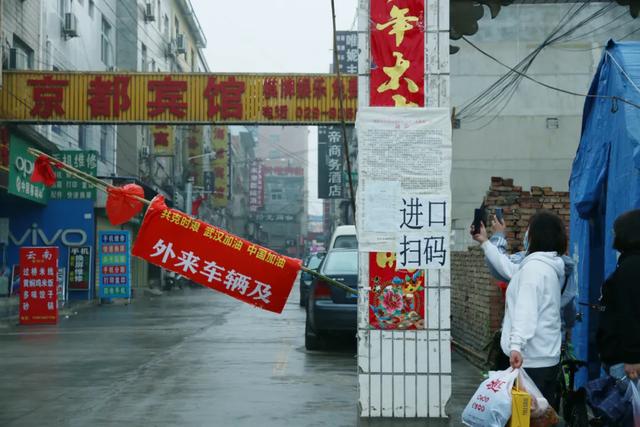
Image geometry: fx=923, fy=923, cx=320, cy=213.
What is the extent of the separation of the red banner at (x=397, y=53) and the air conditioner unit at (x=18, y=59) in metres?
21.5

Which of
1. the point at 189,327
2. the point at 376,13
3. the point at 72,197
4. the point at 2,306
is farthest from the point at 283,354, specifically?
the point at 72,197

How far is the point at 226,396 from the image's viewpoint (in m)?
9.99

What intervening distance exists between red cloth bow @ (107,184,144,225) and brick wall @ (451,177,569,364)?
457cm

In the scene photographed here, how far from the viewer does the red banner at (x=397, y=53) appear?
750 centimetres

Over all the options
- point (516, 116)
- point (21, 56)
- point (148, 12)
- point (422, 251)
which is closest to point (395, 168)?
point (422, 251)

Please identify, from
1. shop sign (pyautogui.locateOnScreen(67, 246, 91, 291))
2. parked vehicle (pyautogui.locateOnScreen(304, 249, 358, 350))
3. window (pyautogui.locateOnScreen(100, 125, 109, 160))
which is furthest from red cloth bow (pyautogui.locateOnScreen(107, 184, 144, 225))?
window (pyautogui.locateOnScreen(100, 125, 109, 160))

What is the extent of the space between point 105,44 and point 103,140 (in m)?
4.42

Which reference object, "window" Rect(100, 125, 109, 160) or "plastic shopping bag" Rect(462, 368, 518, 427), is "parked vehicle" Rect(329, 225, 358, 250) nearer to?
"window" Rect(100, 125, 109, 160)

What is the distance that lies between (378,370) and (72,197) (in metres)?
26.4

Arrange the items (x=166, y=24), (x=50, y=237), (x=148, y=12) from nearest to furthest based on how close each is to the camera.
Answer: (x=50, y=237), (x=148, y=12), (x=166, y=24)

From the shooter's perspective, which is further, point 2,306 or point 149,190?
point 149,190

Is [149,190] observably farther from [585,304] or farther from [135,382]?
[585,304]

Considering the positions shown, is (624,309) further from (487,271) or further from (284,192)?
(284,192)

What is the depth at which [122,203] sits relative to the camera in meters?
8.48
